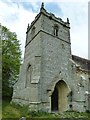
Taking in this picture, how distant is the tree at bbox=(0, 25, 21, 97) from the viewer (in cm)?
2317

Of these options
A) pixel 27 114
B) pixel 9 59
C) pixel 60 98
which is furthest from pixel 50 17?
pixel 27 114

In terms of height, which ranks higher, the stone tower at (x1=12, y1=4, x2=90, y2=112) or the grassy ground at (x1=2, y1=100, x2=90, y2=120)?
the stone tower at (x1=12, y1=4, x2=90, y2=112)

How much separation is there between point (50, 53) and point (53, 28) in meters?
3.95

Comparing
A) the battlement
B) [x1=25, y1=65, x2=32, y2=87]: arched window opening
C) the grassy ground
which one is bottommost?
the grassy ground

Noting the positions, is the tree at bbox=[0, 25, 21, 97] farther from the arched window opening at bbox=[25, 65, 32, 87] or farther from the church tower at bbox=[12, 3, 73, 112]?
the arched window opening at bbox=[25, 65, 32, 87]

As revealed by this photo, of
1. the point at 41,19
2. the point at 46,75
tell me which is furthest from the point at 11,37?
the point at 46,75

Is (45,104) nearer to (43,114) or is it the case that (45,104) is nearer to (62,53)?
(43,114)

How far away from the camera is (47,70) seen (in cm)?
1738

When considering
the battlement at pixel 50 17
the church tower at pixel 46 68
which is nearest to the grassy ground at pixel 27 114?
the church tower at pixel 46 68

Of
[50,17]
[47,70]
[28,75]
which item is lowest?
[28,75]

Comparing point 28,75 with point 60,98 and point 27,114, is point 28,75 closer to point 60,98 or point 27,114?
point 60,98

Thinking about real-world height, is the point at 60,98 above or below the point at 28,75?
below

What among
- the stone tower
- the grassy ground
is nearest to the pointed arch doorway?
the stone tower

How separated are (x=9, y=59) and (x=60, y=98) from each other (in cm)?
980
